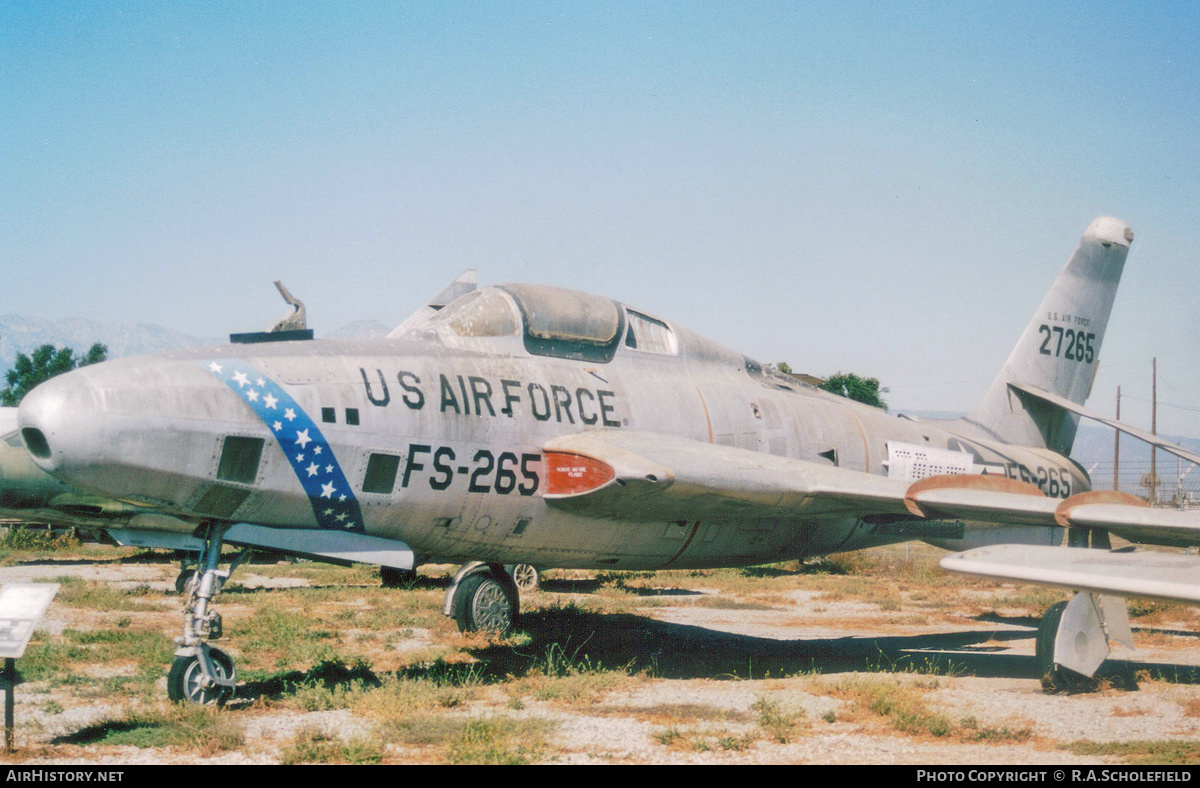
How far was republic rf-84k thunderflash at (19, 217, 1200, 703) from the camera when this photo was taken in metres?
7.53

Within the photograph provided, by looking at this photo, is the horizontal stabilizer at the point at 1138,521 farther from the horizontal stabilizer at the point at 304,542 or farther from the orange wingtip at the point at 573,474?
the horizontal stabilizer at the point at 304,542

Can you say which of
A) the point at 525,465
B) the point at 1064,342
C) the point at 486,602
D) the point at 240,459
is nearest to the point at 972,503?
the point at 525,465

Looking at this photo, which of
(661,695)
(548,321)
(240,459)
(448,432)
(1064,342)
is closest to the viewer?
(240,459)

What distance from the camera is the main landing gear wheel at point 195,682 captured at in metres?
7.73

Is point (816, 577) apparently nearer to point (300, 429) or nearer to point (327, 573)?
point (327, 573)

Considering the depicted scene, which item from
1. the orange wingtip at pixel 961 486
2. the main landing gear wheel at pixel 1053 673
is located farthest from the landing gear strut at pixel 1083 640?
the orange wingtip at pixel 961 486

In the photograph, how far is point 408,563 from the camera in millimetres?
8688

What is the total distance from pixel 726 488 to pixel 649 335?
2618 mm

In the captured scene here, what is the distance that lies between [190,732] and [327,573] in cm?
1624

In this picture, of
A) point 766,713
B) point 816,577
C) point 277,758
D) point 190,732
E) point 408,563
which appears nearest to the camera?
point 277,758

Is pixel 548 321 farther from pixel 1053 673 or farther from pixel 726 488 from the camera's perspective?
pixel 1053 673

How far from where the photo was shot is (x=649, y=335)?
11.4 m

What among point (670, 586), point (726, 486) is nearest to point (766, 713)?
point (726, 486)

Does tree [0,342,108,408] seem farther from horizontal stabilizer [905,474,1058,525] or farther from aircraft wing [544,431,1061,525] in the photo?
horizontal stabilizer [905,474,1058,525]
